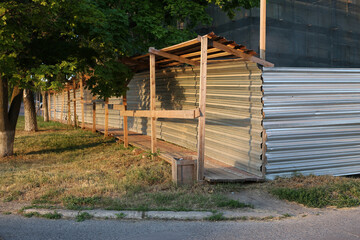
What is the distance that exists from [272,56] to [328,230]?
14.8m

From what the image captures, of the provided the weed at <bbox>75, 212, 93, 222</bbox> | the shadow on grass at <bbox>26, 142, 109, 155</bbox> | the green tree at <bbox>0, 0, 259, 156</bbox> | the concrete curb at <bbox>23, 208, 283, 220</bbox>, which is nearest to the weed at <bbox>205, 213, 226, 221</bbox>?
the concrete curb at <bbox>23, 208, 283, 220</bbox>

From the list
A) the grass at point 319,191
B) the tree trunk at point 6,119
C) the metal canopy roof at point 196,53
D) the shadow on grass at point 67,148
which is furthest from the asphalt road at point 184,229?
the shadow on grass at point 67,148

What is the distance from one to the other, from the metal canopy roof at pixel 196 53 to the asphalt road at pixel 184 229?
323 cm

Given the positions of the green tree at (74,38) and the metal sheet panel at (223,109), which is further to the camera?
the green tree at (74,38)

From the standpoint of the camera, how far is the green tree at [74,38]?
8742 millimetres

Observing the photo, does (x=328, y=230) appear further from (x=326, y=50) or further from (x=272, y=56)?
(x=326, y=50)

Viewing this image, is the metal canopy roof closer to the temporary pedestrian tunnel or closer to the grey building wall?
the temporary pedestrian tunnel

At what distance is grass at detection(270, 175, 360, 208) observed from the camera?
601 cm

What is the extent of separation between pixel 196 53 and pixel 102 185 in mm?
3644

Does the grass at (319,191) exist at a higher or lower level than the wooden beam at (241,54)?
lower

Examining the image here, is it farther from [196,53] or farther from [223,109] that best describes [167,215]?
[196,53]

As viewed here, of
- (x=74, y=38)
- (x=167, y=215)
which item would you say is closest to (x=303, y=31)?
(x=74, y=38)

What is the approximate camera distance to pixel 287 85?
7.35 m

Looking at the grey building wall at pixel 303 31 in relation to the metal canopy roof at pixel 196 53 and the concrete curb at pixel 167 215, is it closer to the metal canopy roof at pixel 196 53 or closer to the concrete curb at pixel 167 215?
the metal canopy roof at pixel 196 53
